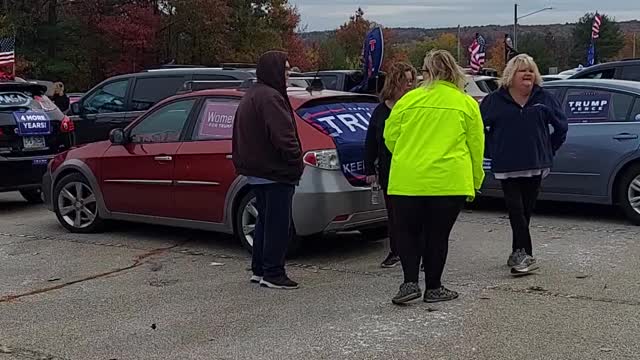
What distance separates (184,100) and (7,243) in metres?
2.37

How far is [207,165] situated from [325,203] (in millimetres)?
1316

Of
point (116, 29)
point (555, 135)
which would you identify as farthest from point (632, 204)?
point (116, 29)

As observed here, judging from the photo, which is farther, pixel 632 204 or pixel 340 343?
pixel 632 204

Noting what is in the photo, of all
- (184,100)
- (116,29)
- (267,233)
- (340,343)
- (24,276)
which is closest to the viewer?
(340,343)

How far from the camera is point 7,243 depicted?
29.4 ft

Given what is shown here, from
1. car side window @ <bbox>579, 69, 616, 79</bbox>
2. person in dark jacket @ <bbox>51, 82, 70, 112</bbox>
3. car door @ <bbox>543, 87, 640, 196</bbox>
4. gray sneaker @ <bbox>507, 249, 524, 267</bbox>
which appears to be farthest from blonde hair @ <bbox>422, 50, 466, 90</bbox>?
person in dark jacket @ <bbox>51, 82, 70, 112</bbox>

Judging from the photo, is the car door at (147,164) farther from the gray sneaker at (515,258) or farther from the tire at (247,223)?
the gray sneaker at (515,258)

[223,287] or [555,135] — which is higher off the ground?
[555,135]

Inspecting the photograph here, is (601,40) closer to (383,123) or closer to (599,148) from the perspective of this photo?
(599,148)

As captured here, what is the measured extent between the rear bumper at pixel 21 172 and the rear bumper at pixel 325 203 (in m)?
4.99

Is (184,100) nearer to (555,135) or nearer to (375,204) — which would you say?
(375,204)

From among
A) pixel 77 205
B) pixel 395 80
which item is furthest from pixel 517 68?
pixel 77 205

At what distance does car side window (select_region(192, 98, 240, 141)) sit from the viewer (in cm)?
807

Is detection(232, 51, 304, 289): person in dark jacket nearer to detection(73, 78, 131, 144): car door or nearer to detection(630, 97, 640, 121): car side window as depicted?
detection(630, 97, 640, 121): car side window
